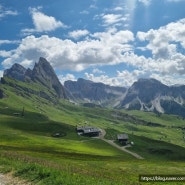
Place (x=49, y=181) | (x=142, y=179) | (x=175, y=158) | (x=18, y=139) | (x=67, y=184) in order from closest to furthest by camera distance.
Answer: (x=67, y=184)
(x=49, y=181)
(x=142, y=179)
(x=18, y=139)
(x=175, y=158)

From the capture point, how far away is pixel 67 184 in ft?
90.9

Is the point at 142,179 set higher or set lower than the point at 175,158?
higher

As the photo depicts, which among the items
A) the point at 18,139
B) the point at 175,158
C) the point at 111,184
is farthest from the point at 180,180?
the point at 175,158

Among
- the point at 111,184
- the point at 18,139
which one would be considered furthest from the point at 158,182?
the point at 18,139

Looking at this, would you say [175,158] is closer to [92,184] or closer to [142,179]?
[142,179]

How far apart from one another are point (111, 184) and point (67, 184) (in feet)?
13.3

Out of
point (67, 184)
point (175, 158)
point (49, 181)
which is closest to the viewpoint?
point (67, 184)

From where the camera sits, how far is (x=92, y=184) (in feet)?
92.9

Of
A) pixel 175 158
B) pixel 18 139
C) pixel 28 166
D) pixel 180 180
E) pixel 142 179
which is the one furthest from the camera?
pixel 175 158

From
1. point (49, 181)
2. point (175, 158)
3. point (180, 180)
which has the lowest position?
point (175, 158)

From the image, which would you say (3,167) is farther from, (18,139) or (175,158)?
(175,158)

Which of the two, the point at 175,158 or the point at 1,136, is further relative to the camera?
the point at 175,158

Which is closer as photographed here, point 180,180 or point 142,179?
point 142,179

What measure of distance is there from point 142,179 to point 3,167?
19.0m
